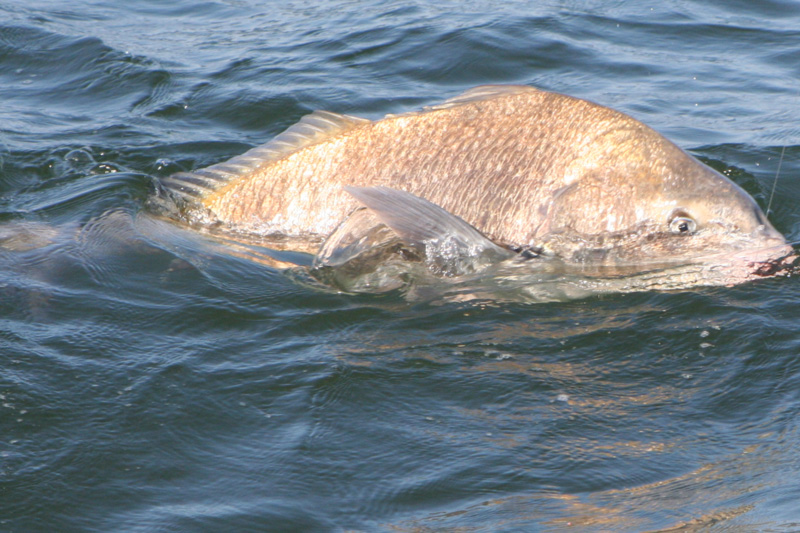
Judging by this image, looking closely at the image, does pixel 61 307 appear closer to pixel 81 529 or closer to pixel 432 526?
pixel 81 529

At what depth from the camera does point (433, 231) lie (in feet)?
15.7

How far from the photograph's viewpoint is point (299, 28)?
10.8 metres

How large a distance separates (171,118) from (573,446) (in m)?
5.56

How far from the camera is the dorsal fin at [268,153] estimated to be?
541 cm

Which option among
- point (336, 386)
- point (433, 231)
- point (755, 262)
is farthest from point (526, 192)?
point (336, 386)

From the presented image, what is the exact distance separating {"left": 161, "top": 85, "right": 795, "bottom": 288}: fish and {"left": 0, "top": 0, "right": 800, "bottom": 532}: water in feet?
0.79

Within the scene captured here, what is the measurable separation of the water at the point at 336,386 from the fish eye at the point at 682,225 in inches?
11.9

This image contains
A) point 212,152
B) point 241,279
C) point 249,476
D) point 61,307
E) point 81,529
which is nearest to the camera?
point 81,529

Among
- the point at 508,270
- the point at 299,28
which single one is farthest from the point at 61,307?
the point at 299,28

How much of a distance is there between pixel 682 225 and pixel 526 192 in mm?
780

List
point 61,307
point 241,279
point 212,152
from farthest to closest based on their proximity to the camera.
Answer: point 212,152
point 241,279
point 61,307

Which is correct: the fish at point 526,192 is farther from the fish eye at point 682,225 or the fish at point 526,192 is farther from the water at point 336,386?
the water at point 336,386

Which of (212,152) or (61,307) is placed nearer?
(61,307)

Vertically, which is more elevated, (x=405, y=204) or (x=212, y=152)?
(x=405, y=204)
